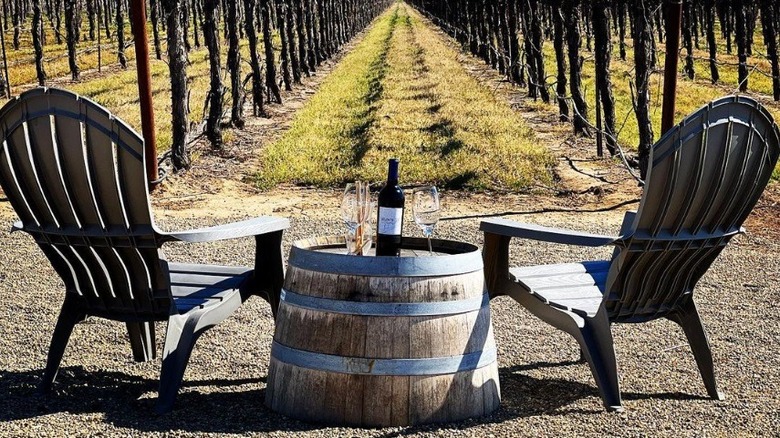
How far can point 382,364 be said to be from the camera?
335cm

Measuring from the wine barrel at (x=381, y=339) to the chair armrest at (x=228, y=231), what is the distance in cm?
35

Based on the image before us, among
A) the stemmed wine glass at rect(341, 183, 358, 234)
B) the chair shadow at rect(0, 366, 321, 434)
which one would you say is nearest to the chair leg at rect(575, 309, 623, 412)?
the stemmed wine glass at rect(341, 183, 358, 234)

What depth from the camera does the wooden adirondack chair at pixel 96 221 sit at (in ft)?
11.6

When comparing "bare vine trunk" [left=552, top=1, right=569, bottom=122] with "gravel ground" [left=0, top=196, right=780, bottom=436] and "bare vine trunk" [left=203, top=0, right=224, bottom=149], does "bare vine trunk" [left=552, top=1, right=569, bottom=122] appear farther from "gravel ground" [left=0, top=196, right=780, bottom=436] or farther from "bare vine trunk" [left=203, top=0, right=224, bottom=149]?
"gravel ground" [left=0, top=196, right=780, bottom=436]

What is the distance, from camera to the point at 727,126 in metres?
3.66

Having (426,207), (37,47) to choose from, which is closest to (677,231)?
(426,207)

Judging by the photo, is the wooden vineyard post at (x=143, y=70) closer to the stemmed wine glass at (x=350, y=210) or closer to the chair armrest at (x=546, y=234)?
the chair armrest at (x=546, y=234)

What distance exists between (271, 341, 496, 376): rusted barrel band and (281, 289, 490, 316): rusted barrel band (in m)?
0.15

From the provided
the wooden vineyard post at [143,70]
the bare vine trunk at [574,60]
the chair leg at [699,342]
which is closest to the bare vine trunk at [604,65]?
the bare vine trunk at [574,60]

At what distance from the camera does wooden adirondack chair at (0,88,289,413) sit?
3.55m

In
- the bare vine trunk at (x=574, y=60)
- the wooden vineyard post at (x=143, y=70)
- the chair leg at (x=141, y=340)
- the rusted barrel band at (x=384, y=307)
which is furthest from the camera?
the bare vine trunk at (x=574, y=60)

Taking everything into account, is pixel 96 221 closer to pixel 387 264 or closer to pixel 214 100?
pixel 387 264

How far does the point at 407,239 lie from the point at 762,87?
737 inches

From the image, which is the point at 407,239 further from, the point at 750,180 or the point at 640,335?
the point at 640,335
